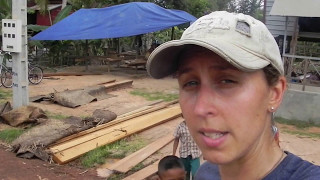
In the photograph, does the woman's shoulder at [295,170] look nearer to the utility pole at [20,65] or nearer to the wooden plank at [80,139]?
the wooden plank at [80,139]

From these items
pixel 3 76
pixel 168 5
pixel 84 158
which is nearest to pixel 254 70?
pixel 84 158

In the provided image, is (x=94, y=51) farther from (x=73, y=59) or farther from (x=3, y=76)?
(x=3, y=76)

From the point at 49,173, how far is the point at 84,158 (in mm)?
695

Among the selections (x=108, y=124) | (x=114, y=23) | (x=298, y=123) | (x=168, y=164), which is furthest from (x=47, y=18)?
(x=168, y=164)

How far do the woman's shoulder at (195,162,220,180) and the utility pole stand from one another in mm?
7636

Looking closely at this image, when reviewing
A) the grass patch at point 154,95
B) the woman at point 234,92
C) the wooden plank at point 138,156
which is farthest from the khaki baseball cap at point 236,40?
the grass patch at point 154,95

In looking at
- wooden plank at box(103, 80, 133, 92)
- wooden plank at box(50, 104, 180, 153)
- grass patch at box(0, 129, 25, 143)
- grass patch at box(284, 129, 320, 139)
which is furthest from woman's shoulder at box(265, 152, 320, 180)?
wooden plank at box(103, 80, 133, 92)

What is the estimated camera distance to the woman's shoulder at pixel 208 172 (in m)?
1.38

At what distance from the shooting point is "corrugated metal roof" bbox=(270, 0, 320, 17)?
30.2 feet

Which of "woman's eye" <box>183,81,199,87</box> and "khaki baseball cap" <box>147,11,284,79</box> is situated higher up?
"khaki baseball cap" <box>147,11,284,79</box>

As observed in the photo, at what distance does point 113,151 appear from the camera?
6.46m

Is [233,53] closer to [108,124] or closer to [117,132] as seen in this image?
[117,132]

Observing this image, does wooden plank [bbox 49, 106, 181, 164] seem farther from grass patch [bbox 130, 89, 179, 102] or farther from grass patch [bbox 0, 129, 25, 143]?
grass patch [bbox 130, 89, 179, 102]

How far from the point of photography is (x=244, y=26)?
1.08 meters
